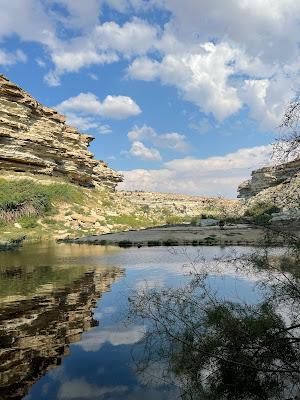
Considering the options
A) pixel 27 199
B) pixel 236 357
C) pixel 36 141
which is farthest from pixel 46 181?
pixel 236 357

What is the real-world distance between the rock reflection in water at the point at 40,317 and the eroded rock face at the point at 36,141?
40439 mm

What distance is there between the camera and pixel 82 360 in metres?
8.82

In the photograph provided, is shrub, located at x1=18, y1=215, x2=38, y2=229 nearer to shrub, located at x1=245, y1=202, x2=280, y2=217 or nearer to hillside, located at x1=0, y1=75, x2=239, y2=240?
hillside, located at x1=0, y1=75, x2=239, y2=240

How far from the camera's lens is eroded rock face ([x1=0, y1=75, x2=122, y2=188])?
2298 inches

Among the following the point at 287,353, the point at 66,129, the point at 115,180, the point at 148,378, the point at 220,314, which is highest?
the point at 66,129

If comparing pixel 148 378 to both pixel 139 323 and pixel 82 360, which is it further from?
pixel 139 323

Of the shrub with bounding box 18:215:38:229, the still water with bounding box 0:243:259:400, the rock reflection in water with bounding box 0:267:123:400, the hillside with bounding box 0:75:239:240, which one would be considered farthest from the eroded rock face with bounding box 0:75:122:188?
the rock reflection in water with bounding box 0:267:123:400

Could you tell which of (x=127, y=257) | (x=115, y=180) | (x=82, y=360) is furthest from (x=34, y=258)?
(x=115, y=180)

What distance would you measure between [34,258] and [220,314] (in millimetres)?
21017

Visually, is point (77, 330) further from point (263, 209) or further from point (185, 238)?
point (185, 238)

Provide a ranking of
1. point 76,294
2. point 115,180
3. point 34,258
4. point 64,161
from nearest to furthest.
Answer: point 76,294, point 34,258, point 64,161, point 115,180

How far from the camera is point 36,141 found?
6078 cm

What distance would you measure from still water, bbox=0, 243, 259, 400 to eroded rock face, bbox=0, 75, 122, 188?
39410mm

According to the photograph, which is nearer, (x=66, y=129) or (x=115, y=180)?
(x=66, y=129)
